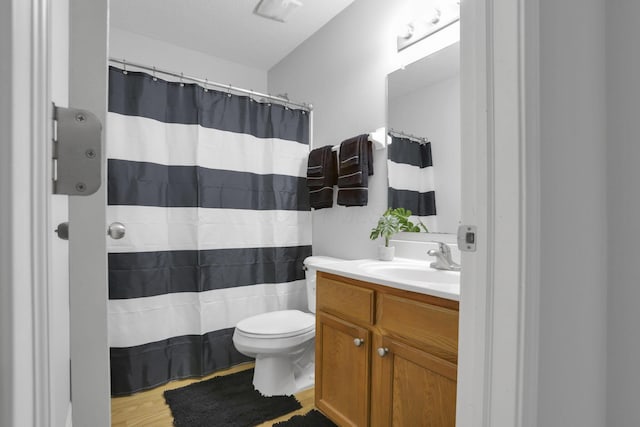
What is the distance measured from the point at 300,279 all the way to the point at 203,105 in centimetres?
144

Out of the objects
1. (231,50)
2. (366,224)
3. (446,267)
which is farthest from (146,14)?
(446,267)

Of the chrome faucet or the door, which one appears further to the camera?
the chrome faucet

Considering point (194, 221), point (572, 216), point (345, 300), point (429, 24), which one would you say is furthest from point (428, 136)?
point (194, 221)

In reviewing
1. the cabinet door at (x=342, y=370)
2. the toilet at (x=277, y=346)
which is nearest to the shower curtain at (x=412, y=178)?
the toilet at (x=277, y=346)

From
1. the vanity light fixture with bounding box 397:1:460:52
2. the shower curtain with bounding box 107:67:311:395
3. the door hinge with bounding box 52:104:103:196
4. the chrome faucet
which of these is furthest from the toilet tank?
the door hinge with bounding box 52:104:103:196

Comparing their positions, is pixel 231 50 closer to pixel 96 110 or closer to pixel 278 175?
pixel 278 175

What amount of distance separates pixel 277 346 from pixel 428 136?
1.42 meters

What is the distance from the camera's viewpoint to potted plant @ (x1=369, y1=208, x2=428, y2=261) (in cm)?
179

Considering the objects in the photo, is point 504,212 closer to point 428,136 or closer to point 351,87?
point 428,136

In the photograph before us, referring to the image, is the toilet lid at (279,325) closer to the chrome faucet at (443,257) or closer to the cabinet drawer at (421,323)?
the cabinet drawer at (421,323)

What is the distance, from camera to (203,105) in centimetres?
210

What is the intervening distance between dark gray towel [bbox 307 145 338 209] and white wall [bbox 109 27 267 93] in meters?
1.26

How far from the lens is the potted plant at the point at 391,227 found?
70.5 inches

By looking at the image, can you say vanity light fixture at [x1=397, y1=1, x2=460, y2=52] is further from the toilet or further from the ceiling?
the toilet
